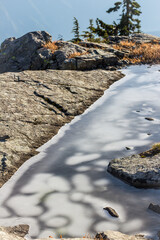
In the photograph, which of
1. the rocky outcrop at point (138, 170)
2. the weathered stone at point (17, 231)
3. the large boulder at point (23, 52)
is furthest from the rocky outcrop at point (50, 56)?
the weathered stone at point (17, 231)

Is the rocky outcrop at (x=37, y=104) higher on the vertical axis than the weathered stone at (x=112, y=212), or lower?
higher

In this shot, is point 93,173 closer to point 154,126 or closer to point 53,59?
point 154,126

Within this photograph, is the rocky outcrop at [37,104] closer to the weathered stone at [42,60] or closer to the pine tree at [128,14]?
the weathered stone at [42,60]

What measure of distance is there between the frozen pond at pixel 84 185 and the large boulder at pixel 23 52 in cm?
778

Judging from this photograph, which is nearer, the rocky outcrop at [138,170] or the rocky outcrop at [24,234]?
the rocky outcrop at [24,234]

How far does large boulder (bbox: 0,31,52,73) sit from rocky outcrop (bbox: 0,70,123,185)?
4110 millimetres

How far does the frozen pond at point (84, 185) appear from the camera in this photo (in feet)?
10.3

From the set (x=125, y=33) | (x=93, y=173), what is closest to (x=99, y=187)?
(x=93, y=173)

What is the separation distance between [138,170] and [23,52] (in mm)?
11741

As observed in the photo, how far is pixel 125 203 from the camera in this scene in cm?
348

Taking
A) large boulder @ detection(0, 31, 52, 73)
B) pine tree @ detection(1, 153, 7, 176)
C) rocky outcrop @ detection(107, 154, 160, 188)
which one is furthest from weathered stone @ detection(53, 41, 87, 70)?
rocky outcrop @ detection(107, 154, 160, 188)

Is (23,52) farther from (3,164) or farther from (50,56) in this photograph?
(3,164)

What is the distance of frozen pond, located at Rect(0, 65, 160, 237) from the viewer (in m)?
3.13

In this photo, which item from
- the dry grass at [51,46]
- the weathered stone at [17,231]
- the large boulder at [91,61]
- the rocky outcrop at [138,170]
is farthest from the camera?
the dry grass at [51,46]
